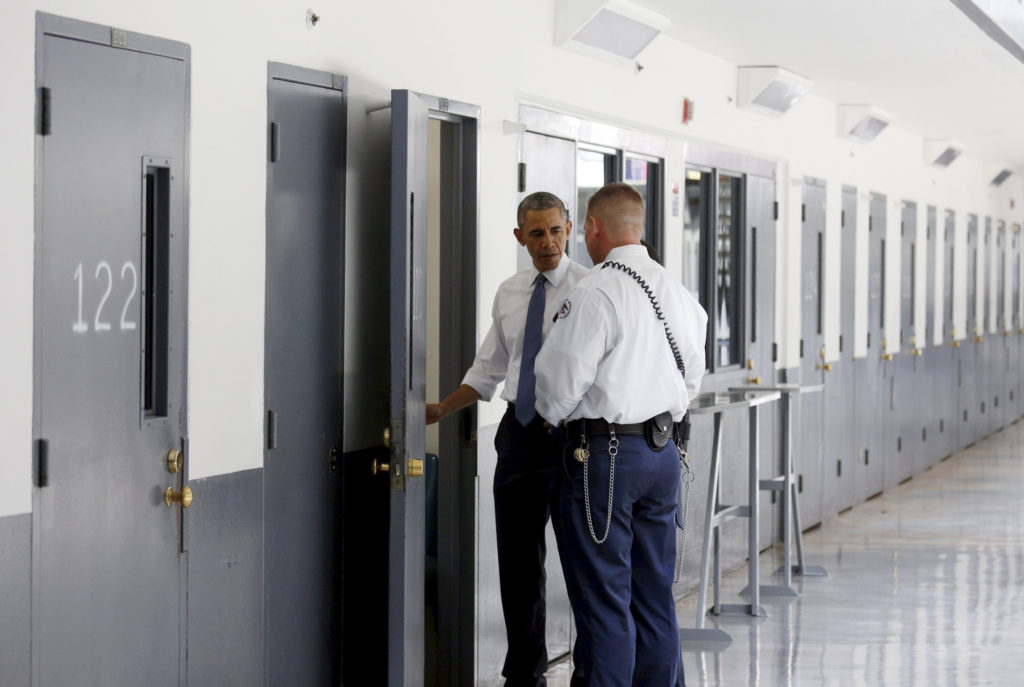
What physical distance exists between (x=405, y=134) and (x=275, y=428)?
0.94m

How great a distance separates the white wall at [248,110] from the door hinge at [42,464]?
3cm

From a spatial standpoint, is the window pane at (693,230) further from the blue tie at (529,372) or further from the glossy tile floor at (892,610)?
the blue tie at (529,372)

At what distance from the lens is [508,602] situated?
418 centimetres

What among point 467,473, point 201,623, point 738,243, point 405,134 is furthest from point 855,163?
point 201,623

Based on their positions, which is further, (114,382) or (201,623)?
(201,623)

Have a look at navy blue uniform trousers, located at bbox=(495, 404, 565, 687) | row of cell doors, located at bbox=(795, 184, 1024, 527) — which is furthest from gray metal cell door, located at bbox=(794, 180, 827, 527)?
navy blue uniform trousers, located at bbox=(495, 404, 565, 687)

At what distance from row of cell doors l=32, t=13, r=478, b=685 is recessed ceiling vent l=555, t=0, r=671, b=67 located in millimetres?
773

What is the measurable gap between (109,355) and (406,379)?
0.98 metres

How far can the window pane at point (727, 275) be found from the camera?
22.5 feet

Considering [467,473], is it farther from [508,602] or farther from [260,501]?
[260,501]

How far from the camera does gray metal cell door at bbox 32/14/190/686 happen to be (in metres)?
2.74

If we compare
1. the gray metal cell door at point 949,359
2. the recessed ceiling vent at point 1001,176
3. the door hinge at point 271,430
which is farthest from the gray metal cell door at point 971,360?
the door hinge at point 271,430

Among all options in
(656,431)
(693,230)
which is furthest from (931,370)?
(656,431)

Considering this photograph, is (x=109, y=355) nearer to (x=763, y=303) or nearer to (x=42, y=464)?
(x=42, y=464)
